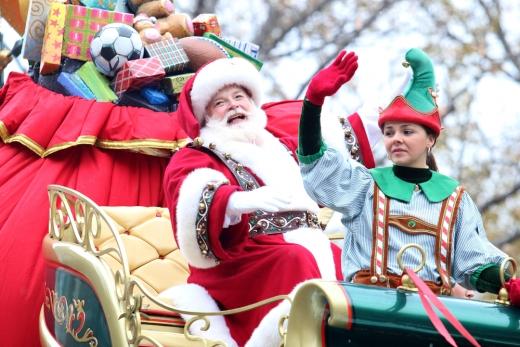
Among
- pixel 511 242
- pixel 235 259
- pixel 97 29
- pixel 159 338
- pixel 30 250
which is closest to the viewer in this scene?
pixel 159 338

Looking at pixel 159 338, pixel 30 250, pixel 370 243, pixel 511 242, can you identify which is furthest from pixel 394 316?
pixel 511 242

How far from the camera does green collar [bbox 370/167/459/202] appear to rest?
4.24 meters

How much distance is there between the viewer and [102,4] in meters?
6.52

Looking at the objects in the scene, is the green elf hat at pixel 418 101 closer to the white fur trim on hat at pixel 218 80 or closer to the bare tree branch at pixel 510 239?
the white fur trim on hat at pixel 218 80

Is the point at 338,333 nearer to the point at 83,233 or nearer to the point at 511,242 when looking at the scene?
the point at 83,233

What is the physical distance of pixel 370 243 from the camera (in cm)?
421

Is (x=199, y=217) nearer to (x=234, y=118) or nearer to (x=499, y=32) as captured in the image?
(x=234, y=118)

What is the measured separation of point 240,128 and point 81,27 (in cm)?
131

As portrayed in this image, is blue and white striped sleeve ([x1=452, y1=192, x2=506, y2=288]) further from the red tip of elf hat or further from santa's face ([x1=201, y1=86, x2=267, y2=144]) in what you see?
santa's face ([x1=201, y1=86, x2=267, y2=144])

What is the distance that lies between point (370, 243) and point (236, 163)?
1.03 m

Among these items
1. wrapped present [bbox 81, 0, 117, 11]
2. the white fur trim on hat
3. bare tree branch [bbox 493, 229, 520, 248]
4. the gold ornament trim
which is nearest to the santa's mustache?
the white fur trim on hat

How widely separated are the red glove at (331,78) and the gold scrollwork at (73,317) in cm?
128

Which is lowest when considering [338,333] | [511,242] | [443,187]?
[511,242]

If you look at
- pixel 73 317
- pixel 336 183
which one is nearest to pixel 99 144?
pixel 73 317
